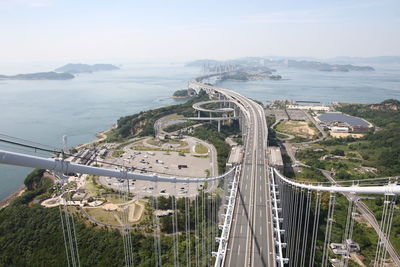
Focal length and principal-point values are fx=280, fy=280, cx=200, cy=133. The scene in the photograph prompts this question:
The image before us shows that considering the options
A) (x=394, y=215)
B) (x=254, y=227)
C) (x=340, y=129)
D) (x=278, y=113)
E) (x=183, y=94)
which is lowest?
(x=394, y=215)

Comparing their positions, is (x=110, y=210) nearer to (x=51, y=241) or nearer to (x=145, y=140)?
(x=51, y=241)

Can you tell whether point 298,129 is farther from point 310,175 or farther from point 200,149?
point 200,149

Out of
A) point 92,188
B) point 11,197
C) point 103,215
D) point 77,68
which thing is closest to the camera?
point 103,215

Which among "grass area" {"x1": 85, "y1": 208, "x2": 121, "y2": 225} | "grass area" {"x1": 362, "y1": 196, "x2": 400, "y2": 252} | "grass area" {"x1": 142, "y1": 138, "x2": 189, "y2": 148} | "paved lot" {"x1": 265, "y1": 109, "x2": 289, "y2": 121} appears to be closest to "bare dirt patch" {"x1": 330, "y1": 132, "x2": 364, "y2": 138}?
"paved lot" {"x1": 265, "y1": 109, "x2": 289, "y2": 121}

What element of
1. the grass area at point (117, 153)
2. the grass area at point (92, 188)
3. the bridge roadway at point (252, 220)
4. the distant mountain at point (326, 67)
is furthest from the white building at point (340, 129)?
the distant mountain at point (326, 67)

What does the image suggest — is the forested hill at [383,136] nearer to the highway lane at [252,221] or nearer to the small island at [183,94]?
the highway lane at [252,221]

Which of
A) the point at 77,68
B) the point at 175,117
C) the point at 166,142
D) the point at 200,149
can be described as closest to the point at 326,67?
the point at 77,68
